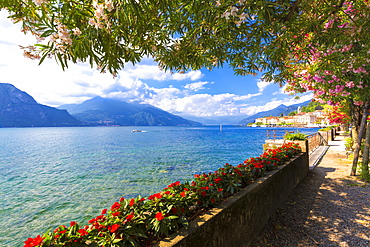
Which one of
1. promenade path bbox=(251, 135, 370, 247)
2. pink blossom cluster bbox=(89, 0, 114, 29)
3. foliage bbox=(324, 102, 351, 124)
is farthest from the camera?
foliage bbox=(324, 102, 351, 124)

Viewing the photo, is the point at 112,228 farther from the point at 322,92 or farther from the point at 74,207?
the point at 74,207

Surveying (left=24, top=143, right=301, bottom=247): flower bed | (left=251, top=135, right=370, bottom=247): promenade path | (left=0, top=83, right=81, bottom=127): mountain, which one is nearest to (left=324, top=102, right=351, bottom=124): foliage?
(left=251, top=135, right=370, bottom=247): promenade path

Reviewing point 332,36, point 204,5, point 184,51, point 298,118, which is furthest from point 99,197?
point 298,118

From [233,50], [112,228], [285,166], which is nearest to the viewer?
[112,228]

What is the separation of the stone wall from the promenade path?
0.82 feet

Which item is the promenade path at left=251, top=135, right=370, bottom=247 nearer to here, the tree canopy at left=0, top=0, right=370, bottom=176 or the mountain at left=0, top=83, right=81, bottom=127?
the tree canopy at left=0, top=0, right=370, bottom=176

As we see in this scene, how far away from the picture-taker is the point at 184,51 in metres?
3.63

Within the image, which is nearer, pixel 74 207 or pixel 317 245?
pixel 317 245

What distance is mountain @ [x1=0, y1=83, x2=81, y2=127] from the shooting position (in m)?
165

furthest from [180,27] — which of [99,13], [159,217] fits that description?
[159,217]

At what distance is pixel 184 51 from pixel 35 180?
1691cm

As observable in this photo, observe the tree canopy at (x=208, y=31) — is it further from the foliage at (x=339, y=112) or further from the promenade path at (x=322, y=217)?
the foliage at (x=339, y=112)

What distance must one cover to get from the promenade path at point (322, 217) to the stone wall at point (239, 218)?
0.25 metres

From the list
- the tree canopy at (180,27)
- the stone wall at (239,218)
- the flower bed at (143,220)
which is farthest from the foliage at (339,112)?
the flower bed at (143,220)
